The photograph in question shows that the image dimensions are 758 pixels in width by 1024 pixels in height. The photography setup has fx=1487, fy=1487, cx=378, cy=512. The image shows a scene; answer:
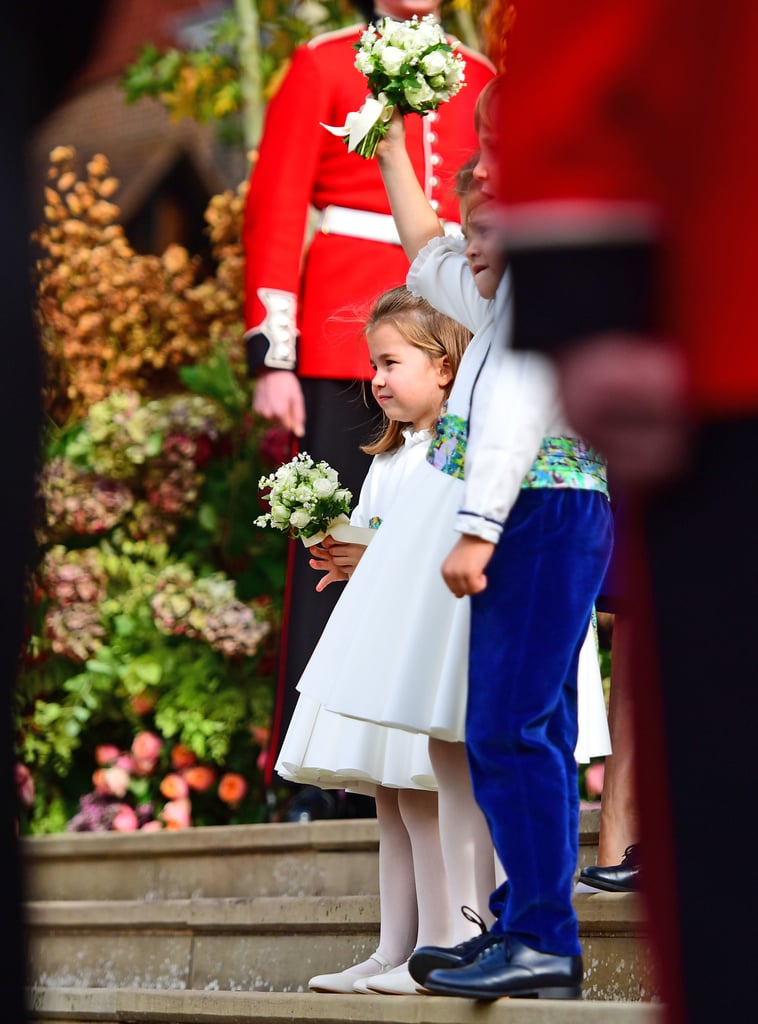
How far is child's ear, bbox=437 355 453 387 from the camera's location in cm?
296

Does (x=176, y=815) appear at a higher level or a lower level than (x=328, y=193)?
lower

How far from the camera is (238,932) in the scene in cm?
336

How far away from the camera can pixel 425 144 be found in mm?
3732

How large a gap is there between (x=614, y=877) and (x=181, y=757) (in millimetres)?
2325

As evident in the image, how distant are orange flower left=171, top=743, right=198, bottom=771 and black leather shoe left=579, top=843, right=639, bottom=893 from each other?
2.25 meters

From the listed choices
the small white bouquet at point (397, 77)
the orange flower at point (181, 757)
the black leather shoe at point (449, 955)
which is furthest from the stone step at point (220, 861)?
the small white bouquet at point (397, 77)

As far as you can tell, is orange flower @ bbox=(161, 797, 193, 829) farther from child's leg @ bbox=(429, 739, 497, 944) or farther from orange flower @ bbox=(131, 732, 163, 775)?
child's leg @ bbox=(429, 739, 497, 944)

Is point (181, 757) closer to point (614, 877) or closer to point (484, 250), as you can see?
point (614, 877)

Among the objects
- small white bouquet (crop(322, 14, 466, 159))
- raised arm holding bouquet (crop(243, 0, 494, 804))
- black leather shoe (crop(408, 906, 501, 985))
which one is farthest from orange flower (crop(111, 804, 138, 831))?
small white bouquet (crop(322, 14, 466, 159))

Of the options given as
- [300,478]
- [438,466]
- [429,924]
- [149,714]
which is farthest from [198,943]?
[149,714]

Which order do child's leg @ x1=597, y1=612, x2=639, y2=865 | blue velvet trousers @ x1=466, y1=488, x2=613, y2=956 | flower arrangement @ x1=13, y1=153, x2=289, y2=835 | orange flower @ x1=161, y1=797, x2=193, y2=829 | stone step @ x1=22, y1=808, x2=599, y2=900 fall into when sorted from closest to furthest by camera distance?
1. blue velvet trousers @ x1=466, y1=488, x2=613, y2=956
2. child's leg @ x1=597, y1=612, x2=639, y2=865
3. stone step @ x1=22, y1=808, x2=599, y2=900
4. orange flower @ x1=161, y1=797, x2=193, y2=829
5. flower arrangement @ x1=13, y1=153, x2=289, y2=835

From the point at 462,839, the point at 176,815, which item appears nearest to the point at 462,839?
the point at 462,839

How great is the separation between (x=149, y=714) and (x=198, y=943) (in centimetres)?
184

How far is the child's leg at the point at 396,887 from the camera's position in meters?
2.83
